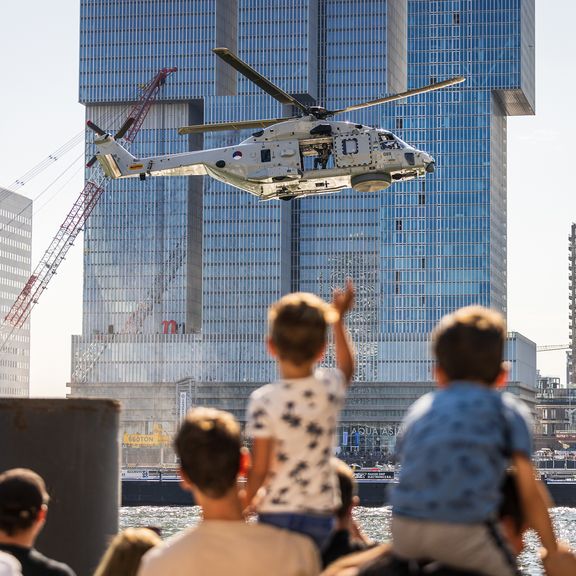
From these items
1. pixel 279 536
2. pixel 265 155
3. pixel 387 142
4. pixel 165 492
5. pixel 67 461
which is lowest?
pixel 165 492

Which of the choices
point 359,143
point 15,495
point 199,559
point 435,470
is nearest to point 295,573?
point 199,559

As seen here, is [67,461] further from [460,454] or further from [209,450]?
[460,454]

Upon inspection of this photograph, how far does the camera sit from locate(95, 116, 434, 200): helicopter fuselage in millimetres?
50656

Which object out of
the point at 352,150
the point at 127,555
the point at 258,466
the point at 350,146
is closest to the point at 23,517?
the point at 127,555

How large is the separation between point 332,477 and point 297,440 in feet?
1.20

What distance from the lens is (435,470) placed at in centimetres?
723

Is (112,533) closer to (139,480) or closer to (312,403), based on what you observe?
(312,403)

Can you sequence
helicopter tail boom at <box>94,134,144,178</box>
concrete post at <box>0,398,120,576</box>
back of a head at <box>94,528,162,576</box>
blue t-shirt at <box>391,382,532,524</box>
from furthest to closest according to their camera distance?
helicopter tail boom at <box>94,134,144,178</box>
concrete post at <box>0,398,120,576</box>
back of a head at <box>94,528,162,576</box>
blue t-shirt at <box>391,382,532,524</box>

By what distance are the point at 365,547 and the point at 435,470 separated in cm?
182

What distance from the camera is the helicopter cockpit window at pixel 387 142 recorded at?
2101 inches

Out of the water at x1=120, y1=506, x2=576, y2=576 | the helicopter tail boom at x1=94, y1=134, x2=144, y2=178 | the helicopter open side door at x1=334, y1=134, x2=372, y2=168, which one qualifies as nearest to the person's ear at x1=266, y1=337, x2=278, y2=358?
the helicopter open side door at x1=334, y1=134, x2=372, y2=168

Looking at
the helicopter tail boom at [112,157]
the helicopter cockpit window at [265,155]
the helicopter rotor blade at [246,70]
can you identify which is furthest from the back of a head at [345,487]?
the helicopter tail boom at [112,157]

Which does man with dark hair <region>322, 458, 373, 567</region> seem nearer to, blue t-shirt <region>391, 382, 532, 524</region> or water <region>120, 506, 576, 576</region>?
blue t-shirt <region>391, 382, 532, 524</region>

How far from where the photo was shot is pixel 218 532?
24.9ft
